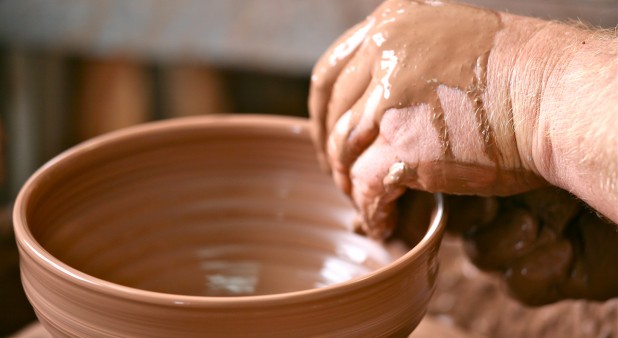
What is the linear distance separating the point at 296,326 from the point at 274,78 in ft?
5.84

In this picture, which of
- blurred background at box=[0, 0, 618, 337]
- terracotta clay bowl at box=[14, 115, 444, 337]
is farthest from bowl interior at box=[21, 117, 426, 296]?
blurred background at box=[0, 0, 618, 337]

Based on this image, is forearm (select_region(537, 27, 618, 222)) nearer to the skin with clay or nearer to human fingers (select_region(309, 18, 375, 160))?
the skin with clay

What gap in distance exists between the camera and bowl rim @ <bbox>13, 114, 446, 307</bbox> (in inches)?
24.3

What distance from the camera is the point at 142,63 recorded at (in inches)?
85.4

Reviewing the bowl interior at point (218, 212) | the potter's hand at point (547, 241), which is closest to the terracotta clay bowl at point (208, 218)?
the bowl interior at point (218, 212)

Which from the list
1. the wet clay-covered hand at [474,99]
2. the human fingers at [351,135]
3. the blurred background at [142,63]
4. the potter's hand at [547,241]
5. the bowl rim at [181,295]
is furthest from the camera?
the blurred background at [142,63]

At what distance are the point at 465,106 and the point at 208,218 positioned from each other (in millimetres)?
446

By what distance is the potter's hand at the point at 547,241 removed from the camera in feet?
3.06

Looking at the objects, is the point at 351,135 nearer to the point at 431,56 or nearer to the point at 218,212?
the point at 431,56

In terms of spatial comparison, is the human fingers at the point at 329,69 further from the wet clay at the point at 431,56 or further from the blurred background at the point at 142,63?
the blurred background at the point at 142,63

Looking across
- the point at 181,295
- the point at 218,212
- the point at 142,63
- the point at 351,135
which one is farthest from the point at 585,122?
the point at 142,63

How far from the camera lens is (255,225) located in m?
1.07

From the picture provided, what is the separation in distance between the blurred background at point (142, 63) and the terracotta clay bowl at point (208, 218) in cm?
23

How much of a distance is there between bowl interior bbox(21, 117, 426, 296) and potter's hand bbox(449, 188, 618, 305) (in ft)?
0.41
